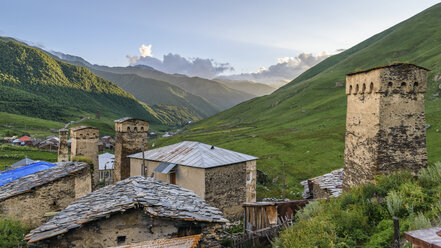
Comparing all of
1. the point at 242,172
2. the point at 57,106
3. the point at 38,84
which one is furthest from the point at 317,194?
the point at 38,84

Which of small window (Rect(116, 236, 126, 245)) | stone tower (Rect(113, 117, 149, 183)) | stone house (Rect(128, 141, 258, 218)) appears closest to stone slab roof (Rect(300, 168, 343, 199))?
stone house (Rect(128, 141, 258, 218))

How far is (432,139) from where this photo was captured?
1442 inches

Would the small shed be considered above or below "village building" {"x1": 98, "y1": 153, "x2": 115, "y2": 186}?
above

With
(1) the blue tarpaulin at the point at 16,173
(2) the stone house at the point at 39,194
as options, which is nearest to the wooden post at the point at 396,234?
(2) the stone house at the point at 39,194

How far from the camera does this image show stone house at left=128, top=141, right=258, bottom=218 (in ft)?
63.8

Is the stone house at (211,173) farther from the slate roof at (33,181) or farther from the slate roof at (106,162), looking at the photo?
the slate roof at (106,162)

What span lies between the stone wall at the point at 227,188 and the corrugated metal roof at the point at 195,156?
53cm

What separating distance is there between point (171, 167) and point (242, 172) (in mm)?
5793

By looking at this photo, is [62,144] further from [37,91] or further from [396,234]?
[37,91]

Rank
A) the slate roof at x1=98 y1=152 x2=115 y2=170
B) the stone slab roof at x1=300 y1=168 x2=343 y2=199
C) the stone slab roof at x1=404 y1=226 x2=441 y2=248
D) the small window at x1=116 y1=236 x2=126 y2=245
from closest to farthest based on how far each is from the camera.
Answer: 1. the stone slab roof at x1=404 y1=226 x2=441 y2=248
2. the small window at x1=116 y1=236 x2=126 y2=245
3. the stone slab roof at x1=300 y1=168 x2=343 y2=199
4. the slate roof at x1=98 y1=152 x2=115 y2=170

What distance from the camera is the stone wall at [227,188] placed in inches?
764

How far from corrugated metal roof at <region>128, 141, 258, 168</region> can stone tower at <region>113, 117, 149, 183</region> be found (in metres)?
2.38

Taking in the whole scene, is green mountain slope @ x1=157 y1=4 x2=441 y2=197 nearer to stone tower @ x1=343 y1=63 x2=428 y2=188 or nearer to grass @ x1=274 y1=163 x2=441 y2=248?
stone tower @ x1=343 y1=63 x2=428 y2=188

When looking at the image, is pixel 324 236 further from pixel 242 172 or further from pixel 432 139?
pixel 432 139
